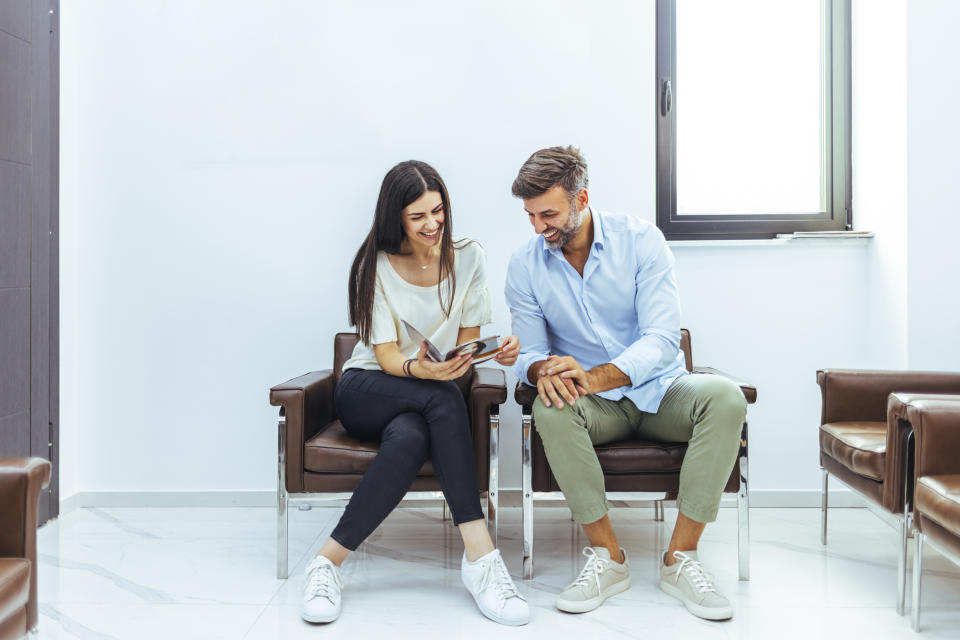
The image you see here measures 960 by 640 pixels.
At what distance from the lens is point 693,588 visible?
2141 millimetres

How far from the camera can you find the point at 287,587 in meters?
2.35

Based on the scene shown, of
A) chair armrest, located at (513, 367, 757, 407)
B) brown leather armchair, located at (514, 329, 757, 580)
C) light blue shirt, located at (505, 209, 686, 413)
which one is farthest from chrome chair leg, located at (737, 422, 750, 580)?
light blue shirt, located at (505, 209, 686, 413)

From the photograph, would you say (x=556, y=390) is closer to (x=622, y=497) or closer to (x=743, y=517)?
(x=622, y=497)

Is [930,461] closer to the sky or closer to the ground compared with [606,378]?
closer to the ground

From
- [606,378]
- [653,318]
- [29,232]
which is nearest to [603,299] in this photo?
[653,318]

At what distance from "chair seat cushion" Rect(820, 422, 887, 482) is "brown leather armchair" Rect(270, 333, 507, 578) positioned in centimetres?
111

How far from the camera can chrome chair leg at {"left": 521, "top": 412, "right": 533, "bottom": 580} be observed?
2.38m

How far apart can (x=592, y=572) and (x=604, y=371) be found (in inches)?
23.7

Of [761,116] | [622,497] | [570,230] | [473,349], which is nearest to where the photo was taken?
[473,349]

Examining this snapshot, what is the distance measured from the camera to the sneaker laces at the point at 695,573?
2129mm

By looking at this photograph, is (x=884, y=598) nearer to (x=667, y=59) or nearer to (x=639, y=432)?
(x=639, y=432)

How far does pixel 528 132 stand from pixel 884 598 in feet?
7.01

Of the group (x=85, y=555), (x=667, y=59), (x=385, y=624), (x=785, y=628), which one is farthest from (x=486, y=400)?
(x=667, y=59)

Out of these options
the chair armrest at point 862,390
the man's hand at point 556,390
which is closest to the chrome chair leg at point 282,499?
the man's hand at point 556,390
